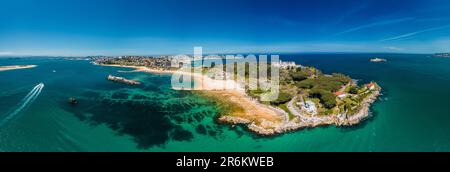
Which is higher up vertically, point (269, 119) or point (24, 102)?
point (24, 102)

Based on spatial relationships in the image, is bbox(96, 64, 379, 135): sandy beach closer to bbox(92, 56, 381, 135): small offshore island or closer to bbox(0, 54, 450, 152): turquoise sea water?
bbox(92, 56, 381, 135): small offshore island

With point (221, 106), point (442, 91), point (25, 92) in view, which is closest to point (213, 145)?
point (221, 106)

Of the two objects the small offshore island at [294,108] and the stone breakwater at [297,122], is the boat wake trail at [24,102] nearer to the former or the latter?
the small offshore island at [294,108]

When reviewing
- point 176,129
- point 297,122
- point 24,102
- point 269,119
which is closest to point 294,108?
point 297,122

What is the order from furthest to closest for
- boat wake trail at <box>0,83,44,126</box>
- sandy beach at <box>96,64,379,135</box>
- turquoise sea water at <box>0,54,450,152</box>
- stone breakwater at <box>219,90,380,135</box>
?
boat wake trail at <box>0,83,44,126</box> < sandy beach at <box>96,64,379,135</box> < stone breakwater at <box>219,90,380,135</box> < turquoise sea water at <box>0,54,450,152</box>

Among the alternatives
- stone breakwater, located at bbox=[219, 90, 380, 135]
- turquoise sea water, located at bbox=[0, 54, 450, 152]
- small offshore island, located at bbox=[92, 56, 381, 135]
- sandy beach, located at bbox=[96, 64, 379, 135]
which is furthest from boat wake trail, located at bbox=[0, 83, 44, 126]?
stone breakwater, located at bbox=[219, 90, 380, 135]

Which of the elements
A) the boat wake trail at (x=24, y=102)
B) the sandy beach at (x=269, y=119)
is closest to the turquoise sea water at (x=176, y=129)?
the boat wake trail at (x=24, y=102)

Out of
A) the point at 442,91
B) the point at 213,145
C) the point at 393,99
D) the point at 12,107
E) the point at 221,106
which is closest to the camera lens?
the point at 213,145

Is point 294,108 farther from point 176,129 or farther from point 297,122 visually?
point 176,129

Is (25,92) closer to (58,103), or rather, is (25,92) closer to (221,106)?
(58,103)

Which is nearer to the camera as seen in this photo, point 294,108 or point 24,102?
point 294,108
